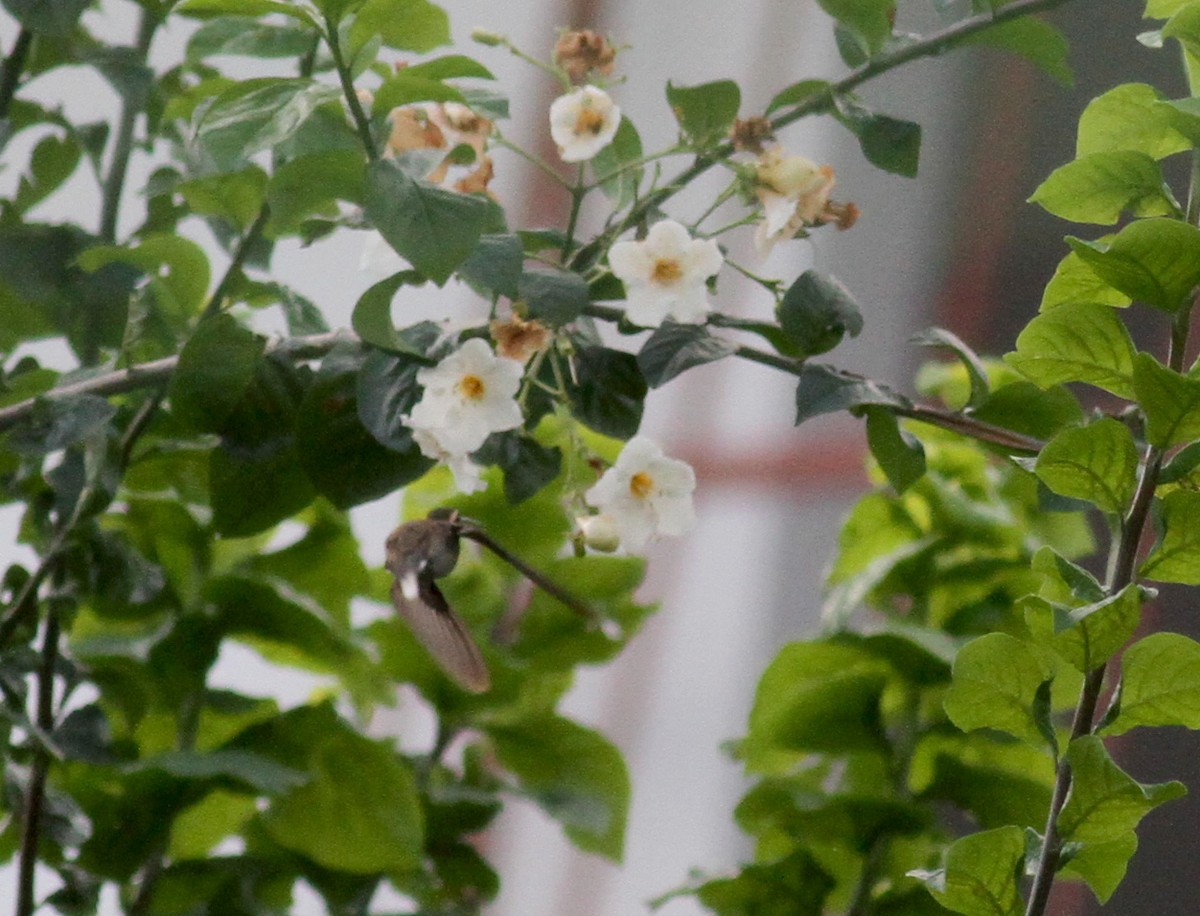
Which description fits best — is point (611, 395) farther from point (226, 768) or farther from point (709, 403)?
point (709, 403)

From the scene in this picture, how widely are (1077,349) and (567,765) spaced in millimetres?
487

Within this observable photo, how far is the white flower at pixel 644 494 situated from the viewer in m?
0.55

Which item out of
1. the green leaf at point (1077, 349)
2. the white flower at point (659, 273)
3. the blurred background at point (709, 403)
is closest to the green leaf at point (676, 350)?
the white flower at point (659, 273)

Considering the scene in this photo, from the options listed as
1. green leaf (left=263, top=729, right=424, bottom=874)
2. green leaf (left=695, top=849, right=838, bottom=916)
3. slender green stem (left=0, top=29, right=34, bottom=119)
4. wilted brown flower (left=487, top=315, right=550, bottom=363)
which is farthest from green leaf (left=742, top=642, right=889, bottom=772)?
slender green stem (left=0, top=29, right=34, bottom=119)

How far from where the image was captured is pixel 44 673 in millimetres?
683

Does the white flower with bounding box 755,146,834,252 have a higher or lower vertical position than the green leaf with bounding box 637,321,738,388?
higher

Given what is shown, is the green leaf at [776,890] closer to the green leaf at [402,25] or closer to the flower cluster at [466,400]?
the flower cluster at [466,400]

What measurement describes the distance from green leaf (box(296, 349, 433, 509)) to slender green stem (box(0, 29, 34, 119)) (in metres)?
0.31

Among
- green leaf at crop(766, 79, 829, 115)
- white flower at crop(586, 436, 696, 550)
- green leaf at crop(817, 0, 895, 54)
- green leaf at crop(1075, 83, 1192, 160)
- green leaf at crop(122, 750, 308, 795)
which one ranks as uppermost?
green leaf at crop(817, 0, 895, 54)

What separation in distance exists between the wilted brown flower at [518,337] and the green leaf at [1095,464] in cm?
19

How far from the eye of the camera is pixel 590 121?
552 mm

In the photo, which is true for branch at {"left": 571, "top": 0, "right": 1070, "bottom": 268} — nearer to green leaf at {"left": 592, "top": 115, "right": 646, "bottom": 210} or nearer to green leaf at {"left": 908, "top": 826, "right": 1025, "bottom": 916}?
green leaf at {"left": 592, "top": 115, "right": 646, "bottom": 210}

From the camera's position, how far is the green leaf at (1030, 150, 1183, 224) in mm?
486

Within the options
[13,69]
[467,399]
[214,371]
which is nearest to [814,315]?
[467,399]
